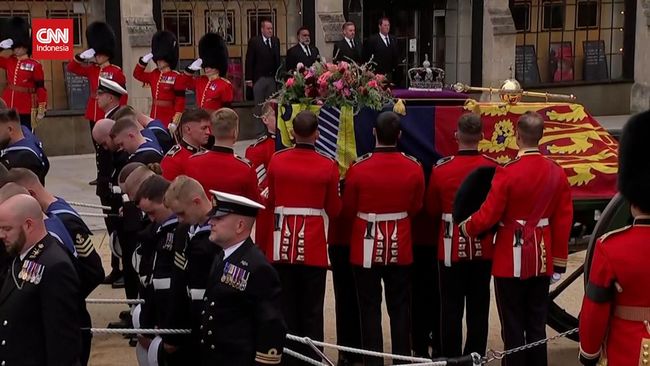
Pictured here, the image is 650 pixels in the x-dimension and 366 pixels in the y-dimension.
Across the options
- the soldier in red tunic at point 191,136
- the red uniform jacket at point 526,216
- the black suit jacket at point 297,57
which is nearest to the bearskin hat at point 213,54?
the black suit jacket at point 297,57

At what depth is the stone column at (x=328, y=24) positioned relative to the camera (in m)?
17.9

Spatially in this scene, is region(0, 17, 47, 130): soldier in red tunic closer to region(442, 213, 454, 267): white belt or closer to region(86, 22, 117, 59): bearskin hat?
region(86, 22, 117, 59): bearskin hat

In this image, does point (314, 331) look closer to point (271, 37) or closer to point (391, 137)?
point (391, 137)

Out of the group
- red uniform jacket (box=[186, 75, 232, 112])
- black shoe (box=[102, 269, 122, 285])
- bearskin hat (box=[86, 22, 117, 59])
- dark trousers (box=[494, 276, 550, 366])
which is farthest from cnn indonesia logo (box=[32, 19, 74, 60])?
dark trousers (box=[494, 276, 550, 366])

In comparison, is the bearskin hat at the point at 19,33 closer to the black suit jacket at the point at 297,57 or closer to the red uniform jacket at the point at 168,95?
the red uniform jacket at the point at 168,95

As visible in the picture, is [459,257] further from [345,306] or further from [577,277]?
[577,277]

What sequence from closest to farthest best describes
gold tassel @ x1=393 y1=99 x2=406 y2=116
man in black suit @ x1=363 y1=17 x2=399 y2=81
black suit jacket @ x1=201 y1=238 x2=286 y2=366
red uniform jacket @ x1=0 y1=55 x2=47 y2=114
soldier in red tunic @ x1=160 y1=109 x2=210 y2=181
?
black suit jacket @ x1=201 y1=238 x2=286 y2=366
gold tassel @ x1=393 y1=99 x2=406 y2=116
soldier in red tunic @ x1=160 y1=109 x2=210 y2=181
red uniform jacket @ x1=0 y1=55 x2=47 y2=114
man in black suit @ x1=363 y1=17 x2=399 y2=81

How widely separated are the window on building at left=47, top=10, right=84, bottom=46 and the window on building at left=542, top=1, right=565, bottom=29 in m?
8.79

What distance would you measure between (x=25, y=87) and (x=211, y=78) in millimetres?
2374

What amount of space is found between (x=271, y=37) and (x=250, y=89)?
1.07 meters

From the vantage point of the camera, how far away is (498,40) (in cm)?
1931

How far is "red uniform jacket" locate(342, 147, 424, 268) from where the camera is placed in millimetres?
6680

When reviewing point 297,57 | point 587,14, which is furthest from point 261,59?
point 587,14

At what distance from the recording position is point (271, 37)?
16969 millimetres
